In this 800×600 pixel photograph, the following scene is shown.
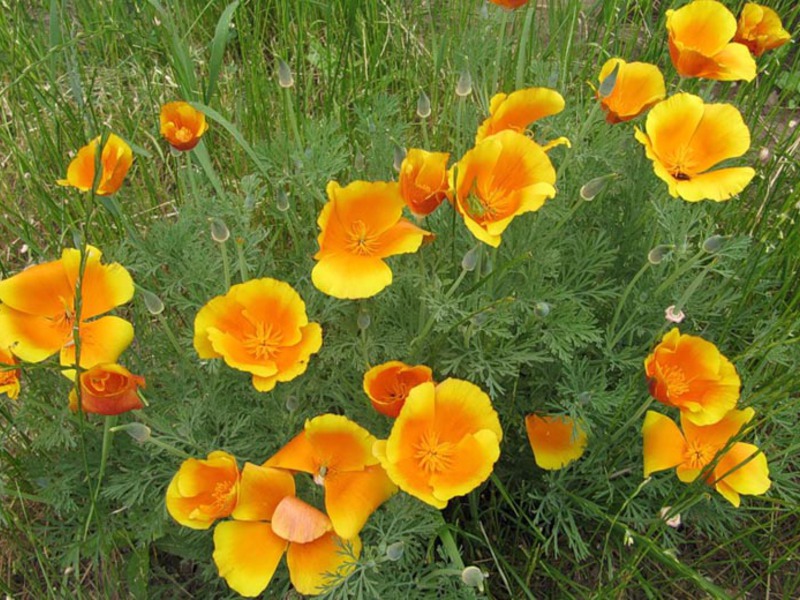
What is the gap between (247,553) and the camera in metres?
1.16

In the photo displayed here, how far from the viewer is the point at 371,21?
2.31 metres

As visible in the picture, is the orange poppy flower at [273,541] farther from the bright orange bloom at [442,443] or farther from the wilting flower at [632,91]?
the wilting flower at [632,91]

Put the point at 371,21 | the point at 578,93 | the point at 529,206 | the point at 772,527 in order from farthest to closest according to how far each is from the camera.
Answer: the point at 371,21 → the point at 578,93 → the point at 772,527 → the point at 529,206

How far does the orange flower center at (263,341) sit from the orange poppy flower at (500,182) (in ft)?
1.16

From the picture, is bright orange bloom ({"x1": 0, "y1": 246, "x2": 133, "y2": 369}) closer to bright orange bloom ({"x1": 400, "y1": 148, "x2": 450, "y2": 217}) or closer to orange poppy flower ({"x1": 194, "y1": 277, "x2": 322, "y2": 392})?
orange poppy flower ({"x1": 194, "y1": 277, "x2": 322, "y2": 392})

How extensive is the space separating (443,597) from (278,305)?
0.55 m

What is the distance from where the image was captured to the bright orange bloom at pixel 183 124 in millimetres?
1364

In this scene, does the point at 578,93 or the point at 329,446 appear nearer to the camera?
the point at 329,446

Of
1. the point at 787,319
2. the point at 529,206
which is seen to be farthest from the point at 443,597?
the point at 787,319

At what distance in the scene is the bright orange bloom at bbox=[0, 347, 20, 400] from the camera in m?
1.25

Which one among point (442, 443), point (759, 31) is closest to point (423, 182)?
point (442, 443)

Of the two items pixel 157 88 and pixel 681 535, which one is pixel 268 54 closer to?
pixel 157 88

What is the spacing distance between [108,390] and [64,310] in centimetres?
18

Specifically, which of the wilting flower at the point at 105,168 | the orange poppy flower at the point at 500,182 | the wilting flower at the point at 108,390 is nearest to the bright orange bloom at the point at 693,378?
the orange poppy flower at the point at 500,182
